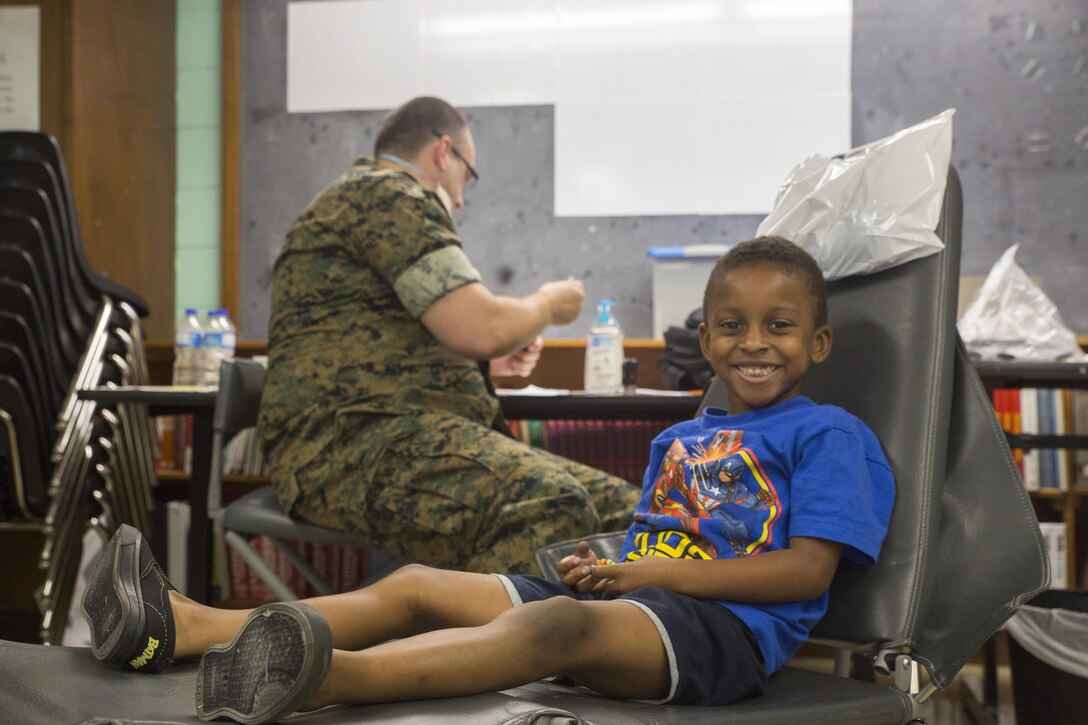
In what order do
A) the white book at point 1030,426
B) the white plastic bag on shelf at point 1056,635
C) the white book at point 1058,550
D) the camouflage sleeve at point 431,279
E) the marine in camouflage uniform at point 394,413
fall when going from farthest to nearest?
the white book at point 1030,426
the white book at point 1058,550
the camouflage sleeve at point 431,279
the marine in camouflage uniform at point 394,413
the white plastic bag on shelf at point 1056,635

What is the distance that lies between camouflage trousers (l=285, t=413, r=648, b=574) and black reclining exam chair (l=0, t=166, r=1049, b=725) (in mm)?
354

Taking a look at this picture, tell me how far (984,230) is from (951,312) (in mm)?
2858

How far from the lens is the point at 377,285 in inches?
78.4

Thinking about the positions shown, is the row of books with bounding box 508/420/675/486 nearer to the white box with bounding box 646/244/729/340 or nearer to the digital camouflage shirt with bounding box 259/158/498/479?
the white box with bounding box 646/244/729/340

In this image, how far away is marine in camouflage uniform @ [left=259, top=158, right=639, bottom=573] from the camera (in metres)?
1.79

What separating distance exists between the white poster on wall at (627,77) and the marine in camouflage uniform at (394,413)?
2.14 meters

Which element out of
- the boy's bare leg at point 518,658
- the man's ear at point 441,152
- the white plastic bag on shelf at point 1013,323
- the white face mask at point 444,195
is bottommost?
the boy's bare leg at point 518,658

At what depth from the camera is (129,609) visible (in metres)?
1.06

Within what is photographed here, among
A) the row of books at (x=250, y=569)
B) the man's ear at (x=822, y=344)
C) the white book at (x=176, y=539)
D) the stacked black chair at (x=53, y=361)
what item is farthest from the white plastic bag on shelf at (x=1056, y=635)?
the white book at (x=176, y=539)

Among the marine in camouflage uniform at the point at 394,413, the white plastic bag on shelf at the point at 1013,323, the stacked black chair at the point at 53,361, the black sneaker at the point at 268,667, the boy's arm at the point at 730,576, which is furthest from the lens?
the white plastic bag on shelf at the point at 1013,323

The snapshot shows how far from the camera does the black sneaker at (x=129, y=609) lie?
3.47 ft

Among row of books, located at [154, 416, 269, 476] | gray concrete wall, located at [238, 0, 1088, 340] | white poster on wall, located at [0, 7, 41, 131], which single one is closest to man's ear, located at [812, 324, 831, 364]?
gray concrete wall, located at [238, 0, 1088, 340]

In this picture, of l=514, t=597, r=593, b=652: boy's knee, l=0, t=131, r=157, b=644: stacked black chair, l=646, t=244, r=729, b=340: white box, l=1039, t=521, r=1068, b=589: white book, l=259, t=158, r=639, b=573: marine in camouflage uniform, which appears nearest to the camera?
l=514, t=597, r=593, b=652: boy's knee

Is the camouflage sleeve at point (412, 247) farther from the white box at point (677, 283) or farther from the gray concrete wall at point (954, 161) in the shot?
the gray concrete wall at point (954, 161)
